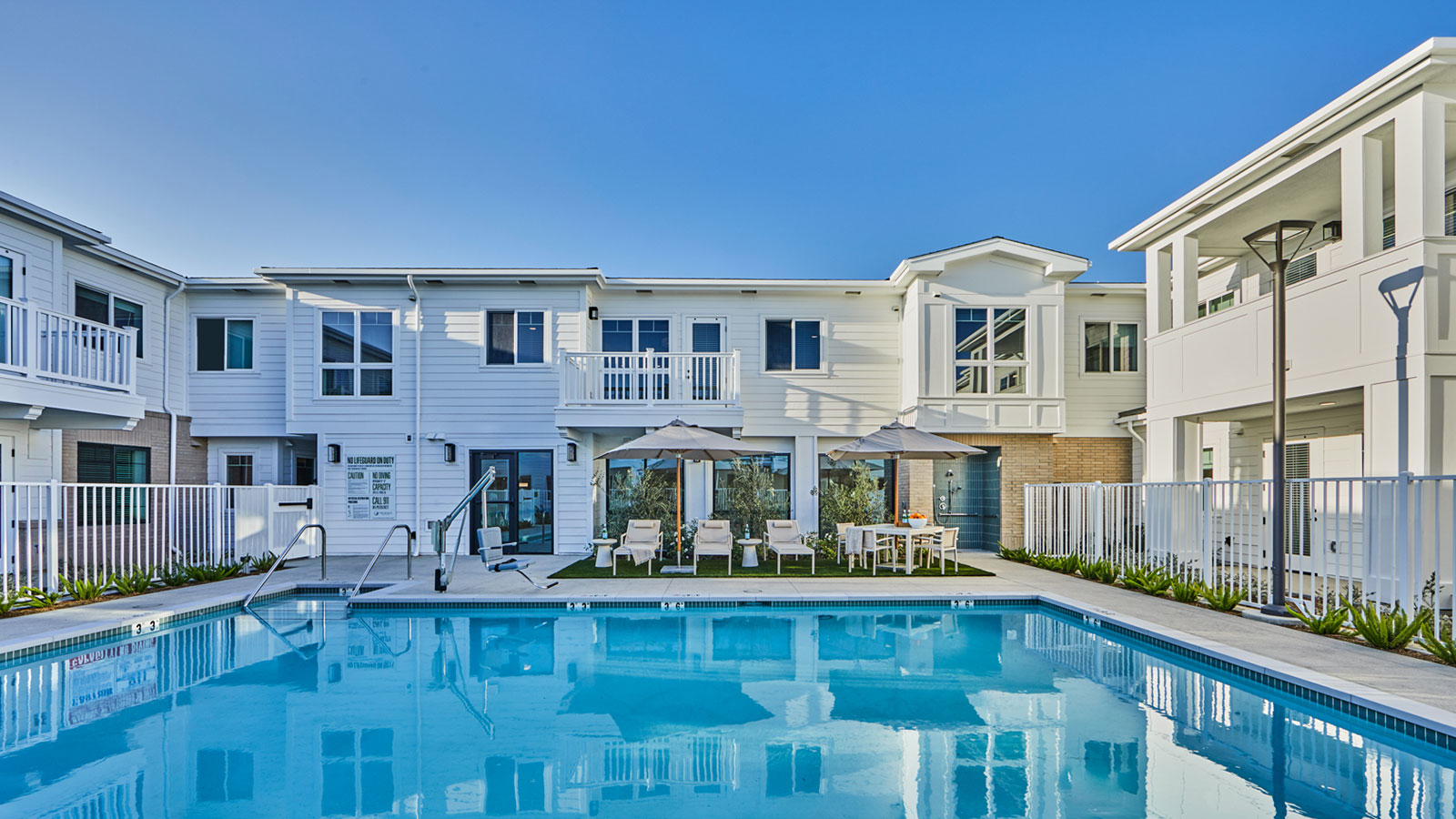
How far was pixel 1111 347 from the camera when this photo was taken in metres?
15.0

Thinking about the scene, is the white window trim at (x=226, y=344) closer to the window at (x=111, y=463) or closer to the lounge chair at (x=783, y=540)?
A: the window at (x=111, y=463)

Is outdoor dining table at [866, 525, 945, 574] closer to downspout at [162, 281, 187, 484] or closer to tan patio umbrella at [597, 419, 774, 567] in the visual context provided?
tan patio umbrella at [597, 419, 774, 567]

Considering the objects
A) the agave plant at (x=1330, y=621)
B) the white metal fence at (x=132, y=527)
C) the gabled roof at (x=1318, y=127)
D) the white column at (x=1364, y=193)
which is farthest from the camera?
the white metal fence at (x=132, y=527)

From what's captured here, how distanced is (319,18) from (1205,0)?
19.3 metres

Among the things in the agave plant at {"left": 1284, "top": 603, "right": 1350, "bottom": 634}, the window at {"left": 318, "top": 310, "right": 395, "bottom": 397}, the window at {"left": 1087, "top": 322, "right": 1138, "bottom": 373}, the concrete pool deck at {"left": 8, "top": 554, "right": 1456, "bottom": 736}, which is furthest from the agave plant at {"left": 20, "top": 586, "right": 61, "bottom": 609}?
the window at {"left": 1087, "top": 322, "right": 1138, "bottom": 373}

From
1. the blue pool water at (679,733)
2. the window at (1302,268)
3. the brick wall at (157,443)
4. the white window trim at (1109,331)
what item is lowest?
the blue pool water at (679,733)

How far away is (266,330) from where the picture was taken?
14.5 m

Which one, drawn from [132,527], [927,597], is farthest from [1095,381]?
[132,527]

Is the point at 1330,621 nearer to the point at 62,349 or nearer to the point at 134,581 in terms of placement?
the point at 134,581

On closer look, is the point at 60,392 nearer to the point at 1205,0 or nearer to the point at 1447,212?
the point at 1447,212

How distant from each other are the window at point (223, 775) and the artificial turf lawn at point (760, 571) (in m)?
5.98

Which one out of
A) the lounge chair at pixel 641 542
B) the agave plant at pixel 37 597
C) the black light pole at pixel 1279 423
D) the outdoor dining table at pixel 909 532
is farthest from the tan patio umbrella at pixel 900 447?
the agave plant at pixel 37 597

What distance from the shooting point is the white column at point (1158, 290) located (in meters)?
11.9

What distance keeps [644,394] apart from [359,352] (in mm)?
5649
